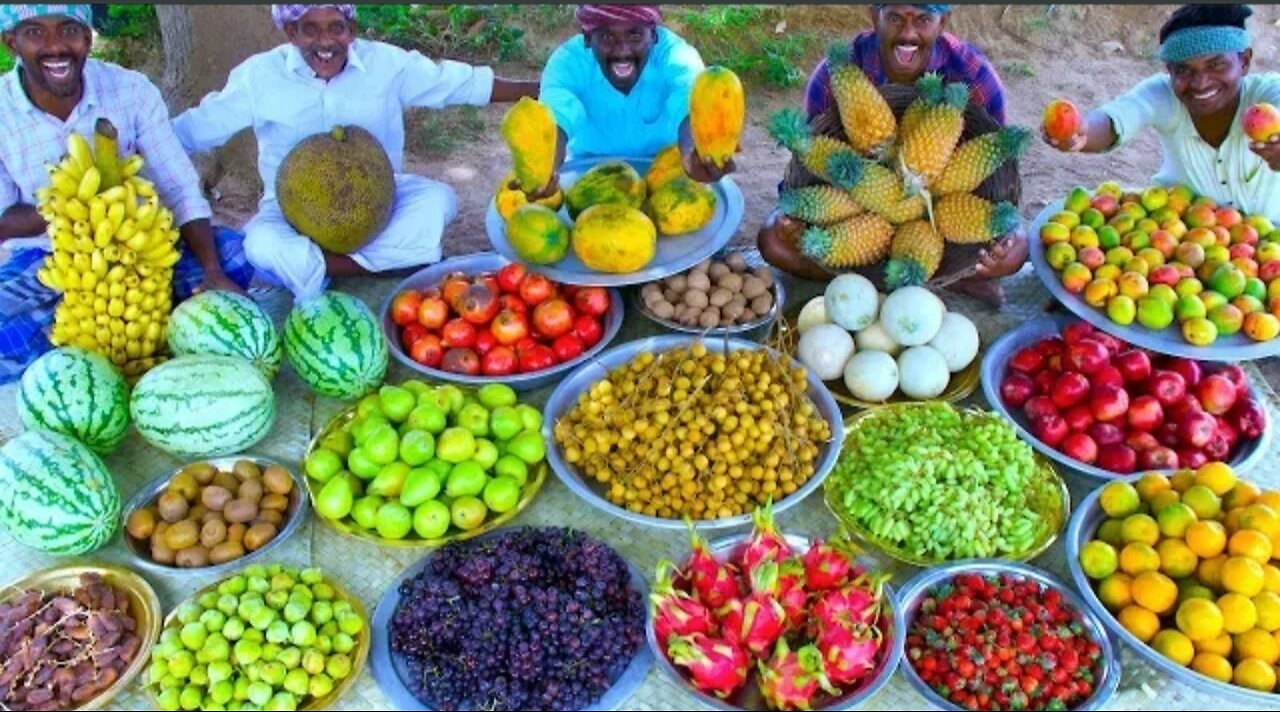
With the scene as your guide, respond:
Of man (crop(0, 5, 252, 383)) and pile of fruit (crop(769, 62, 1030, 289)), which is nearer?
pile of fruit (crop(769, 62, 1030, 289))

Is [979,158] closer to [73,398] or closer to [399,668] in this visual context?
[399,668]

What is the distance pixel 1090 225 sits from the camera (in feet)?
10.8

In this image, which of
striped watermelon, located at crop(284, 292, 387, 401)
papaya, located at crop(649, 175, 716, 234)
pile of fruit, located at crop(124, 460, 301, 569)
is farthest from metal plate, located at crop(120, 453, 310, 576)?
papaya, located at crop(649, 175, 716, 234)

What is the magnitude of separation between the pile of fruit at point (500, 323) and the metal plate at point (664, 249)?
0.22 ft

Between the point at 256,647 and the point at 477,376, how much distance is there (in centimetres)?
105

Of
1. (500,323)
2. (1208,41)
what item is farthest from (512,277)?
(1208,41)

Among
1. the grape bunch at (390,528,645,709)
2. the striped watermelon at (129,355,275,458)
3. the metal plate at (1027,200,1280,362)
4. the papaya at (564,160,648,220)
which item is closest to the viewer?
the grape bunch at (390,528,645,709)

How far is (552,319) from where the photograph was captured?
312 centimetres

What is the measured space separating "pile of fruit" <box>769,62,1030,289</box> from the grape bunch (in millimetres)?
1362

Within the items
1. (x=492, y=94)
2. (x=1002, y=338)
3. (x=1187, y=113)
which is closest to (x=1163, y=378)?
(x=1002, y=338)

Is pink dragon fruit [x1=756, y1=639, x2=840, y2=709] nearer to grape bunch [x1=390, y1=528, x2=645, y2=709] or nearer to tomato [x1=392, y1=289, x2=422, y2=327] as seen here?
grape bunch [x1=390, y1=528, x2=645, y2=709]

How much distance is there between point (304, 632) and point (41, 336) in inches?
69.5

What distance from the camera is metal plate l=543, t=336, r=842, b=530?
8.32 ft

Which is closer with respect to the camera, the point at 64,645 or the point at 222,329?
the point at 64,645
